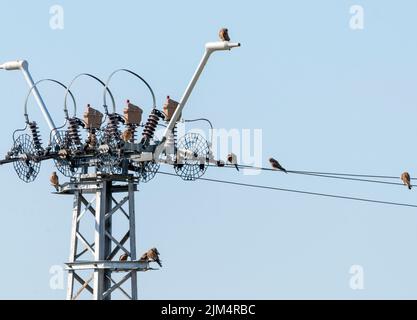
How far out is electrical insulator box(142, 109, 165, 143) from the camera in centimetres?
10406

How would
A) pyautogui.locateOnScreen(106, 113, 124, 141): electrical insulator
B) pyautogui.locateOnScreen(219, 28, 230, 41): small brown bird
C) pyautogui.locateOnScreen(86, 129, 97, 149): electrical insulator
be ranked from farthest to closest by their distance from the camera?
pyautogui.locateOnScreen(86, 129, 97, 149): electrical insulator
pyautogui.locateOnScreen(106, 113, 124, 141): electrical insulator
pyautogui.locateOnScreen(219, 28, 230, 41): small brown bird

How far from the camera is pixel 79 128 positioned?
106250 millimetres

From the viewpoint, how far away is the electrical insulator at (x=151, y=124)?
104062 mm

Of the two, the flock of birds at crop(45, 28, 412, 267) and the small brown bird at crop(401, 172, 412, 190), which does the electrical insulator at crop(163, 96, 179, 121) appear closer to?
the flock of birds at crop(45, 28, 412, 267)

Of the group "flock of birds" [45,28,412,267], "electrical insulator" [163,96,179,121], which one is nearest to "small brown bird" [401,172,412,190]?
"flock of birds" [45,28,412,267]

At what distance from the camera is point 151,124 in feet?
342

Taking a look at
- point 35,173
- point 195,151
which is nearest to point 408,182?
point 195,151

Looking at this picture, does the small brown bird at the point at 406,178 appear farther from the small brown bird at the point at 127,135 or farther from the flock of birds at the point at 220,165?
the small brown bird at the point at 127,135

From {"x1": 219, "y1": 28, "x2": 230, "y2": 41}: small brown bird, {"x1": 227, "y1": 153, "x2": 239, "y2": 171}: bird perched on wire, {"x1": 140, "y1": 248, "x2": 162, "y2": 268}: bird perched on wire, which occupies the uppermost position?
{"x1": 219, "y1": 28, "x2": 230, "y2": 41}: small brown bird

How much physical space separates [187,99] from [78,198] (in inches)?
370
